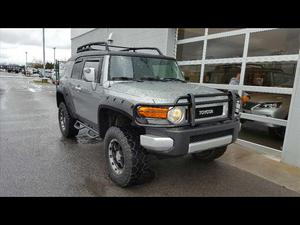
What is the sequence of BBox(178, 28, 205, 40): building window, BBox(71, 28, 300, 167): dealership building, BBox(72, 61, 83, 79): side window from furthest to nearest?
A: 1. BBox(178, 28, 205, 40): building window
2. BBox(72, 61, 83, 79): side window
3. BBox(71, 28, 300, 167): dealership building

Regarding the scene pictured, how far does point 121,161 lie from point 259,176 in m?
2.45

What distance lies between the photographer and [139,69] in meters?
4.19

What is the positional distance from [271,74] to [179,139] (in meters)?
3.40

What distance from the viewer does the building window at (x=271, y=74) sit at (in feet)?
15.7

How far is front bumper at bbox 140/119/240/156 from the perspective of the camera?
2941mm

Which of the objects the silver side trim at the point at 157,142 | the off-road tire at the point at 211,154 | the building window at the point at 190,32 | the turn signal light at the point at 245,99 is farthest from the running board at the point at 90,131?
the building window at the point at 190,32

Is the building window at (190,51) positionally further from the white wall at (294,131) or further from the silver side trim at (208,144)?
the silver side trim at (208,144)

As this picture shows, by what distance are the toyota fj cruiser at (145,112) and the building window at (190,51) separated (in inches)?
102

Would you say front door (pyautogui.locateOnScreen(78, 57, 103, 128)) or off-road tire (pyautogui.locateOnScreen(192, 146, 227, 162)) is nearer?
front door (pyautogui.locateOnScreen(78, 57, 103, 128))

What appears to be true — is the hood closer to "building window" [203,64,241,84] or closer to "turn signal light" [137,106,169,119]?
"turn signal light" [137,106,169,119]

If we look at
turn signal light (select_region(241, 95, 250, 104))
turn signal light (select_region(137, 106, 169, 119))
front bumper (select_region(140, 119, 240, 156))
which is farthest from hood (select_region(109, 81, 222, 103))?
turn signal light (select_region(241, 95, 250, 104))

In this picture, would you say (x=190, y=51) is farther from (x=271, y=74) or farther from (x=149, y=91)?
(x=149, y=91)

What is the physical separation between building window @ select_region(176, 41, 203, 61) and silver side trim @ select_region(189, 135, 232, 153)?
4.11 meters

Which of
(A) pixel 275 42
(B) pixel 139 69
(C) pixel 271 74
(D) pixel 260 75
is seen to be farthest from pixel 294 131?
(B) pixel 139 69
